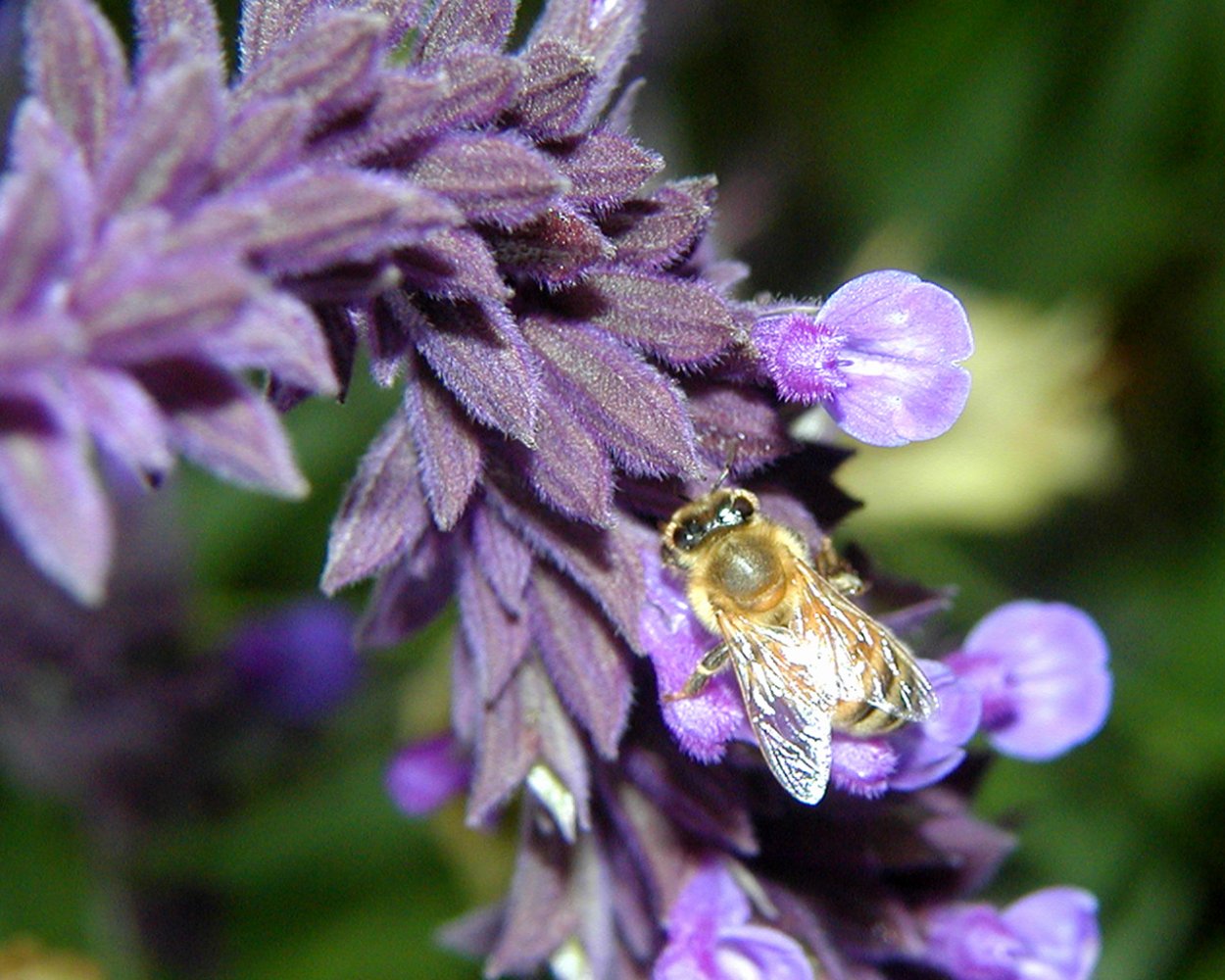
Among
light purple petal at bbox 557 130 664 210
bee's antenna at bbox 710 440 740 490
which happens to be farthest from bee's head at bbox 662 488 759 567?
light purple petal at bbox 557 130 664 210

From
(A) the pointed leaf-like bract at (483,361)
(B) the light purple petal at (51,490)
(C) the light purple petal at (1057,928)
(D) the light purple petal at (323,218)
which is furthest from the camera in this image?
(C) the light purple petal at (1057,928)

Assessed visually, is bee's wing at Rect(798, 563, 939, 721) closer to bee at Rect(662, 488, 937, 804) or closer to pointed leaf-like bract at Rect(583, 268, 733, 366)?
bee at Rect(662, 488, 937, 804)

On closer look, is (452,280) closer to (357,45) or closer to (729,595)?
(357,45)

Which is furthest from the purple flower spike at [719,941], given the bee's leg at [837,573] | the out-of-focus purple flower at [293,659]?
the out-of-focus purple flower at [293,659]

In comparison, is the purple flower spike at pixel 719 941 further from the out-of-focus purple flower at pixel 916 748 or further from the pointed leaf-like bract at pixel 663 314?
the pointed leaf-like bract at pixel 663 314

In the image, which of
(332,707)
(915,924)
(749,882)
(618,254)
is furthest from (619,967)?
(332,707)

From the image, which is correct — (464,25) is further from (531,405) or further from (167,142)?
(167,142)
